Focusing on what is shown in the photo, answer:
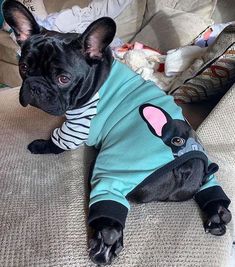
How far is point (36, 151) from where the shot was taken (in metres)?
0.98

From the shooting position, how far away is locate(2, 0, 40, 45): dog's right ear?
863 millimetres

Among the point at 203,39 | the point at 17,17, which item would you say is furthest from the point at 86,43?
the point at 203,39

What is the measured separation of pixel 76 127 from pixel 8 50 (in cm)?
170

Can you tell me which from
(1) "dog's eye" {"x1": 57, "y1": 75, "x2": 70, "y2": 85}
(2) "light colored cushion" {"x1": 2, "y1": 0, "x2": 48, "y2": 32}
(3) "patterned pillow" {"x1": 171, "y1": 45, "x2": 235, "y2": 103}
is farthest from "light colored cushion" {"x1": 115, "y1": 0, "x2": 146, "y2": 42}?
(1) "dog's eye" {"x1": 57, "y1": 75, "x2": 70, "y2": 85}

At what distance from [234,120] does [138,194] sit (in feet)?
1.26

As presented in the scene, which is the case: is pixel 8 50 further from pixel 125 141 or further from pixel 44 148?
pixel 125 141

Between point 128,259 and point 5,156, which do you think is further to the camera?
point 5,156

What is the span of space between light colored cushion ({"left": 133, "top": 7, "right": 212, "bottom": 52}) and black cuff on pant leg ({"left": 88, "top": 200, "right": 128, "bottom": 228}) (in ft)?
4.53

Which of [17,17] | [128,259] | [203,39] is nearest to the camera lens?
[128,259]

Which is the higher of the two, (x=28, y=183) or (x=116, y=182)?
(x=116, y=182)

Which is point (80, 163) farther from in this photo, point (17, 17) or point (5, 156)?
point (17, 17)

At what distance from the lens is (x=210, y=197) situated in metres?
0.79

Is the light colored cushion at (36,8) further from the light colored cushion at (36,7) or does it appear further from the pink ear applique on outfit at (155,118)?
the pink ear applique on outfit at (155,118)

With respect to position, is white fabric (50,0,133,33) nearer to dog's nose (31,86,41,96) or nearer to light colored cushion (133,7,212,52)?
light colored cushion (133,7,212,52)
